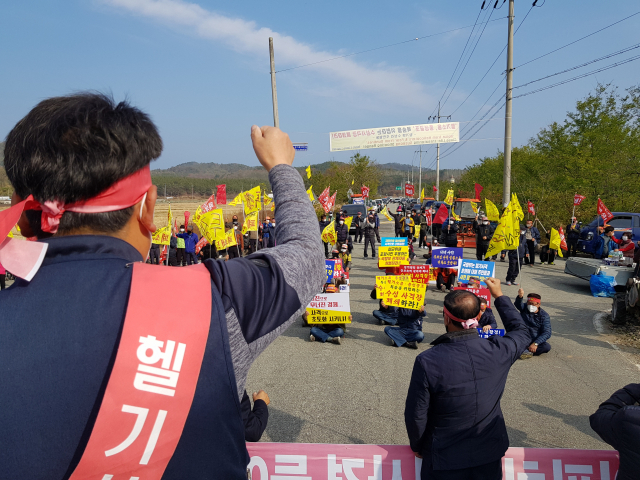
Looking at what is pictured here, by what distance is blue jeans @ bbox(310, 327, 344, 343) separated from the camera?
8320mm

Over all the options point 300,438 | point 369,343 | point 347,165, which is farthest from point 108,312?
point 347,165

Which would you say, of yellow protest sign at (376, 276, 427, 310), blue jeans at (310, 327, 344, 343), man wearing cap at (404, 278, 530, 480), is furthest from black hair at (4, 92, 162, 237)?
blue jeans at (310, 327, 344, 343)

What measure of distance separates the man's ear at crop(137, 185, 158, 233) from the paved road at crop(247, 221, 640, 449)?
14.4 feet

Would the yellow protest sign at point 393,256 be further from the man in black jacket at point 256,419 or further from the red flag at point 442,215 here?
the man in black jacket at point 256,419

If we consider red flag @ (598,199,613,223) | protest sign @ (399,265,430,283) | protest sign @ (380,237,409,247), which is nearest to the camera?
protest sign @ (399,265,430,283)

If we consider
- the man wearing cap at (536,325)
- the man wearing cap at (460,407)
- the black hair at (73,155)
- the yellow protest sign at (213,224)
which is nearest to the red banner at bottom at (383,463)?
the man wearing cap at (460,407)

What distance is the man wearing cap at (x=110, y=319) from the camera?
75cm

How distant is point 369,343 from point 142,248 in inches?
303

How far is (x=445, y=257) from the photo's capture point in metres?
12.4

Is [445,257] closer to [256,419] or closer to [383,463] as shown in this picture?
[383,463]

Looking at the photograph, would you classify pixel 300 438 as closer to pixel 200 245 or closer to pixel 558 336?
pixel 558 336

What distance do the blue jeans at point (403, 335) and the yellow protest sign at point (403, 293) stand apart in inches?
17.2

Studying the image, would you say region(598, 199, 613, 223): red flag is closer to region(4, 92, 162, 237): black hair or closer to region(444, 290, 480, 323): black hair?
region(444, 290, 480, 323): black hair

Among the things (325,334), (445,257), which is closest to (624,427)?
(325,334)
